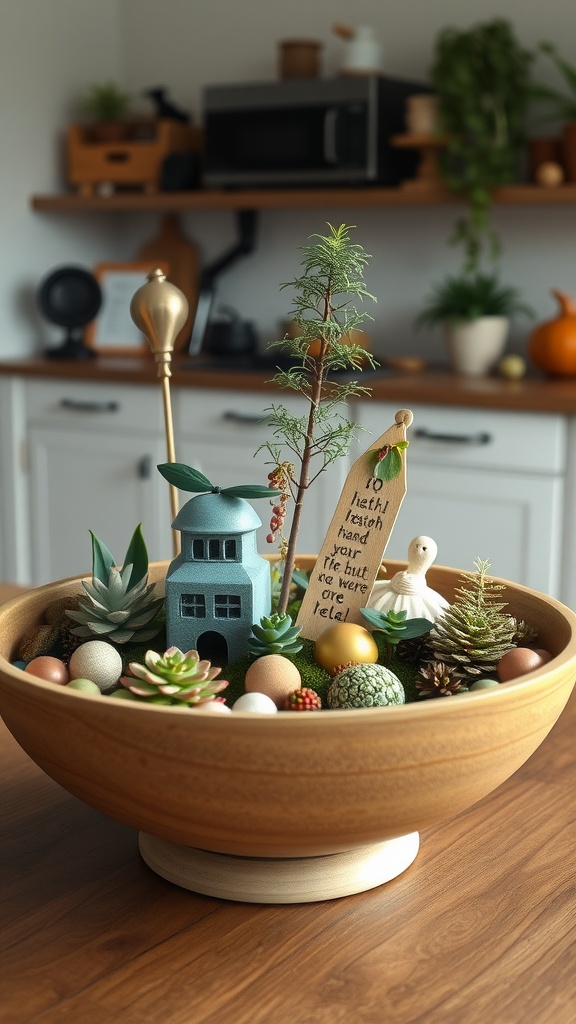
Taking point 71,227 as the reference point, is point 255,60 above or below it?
above

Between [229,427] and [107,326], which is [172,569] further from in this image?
[107,326]

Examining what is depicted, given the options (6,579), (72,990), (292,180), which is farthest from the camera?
(6,579)

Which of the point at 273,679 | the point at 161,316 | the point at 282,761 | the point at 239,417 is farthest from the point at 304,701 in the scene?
the point at 239,417

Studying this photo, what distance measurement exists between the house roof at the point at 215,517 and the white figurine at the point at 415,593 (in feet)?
0.42

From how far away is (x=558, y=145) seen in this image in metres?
3.00

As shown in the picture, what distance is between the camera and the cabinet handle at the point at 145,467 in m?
3.14

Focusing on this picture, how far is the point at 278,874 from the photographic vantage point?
2.23 feet

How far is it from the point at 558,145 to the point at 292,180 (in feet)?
2.41

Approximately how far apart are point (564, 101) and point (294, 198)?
77cm

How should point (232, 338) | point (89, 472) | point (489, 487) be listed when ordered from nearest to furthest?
1. point (489, 487)
2. point (89, 472)
3. point (232, 338)

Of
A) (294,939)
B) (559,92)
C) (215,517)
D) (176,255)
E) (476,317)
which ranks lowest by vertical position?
(294,939)

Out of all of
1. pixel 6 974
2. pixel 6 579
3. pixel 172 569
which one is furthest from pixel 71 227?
pixel 6 974

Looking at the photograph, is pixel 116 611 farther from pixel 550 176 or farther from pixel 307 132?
pixel 307 132

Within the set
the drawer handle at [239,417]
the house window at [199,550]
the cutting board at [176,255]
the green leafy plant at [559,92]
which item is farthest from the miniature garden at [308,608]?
the cutting board at [176,255]
